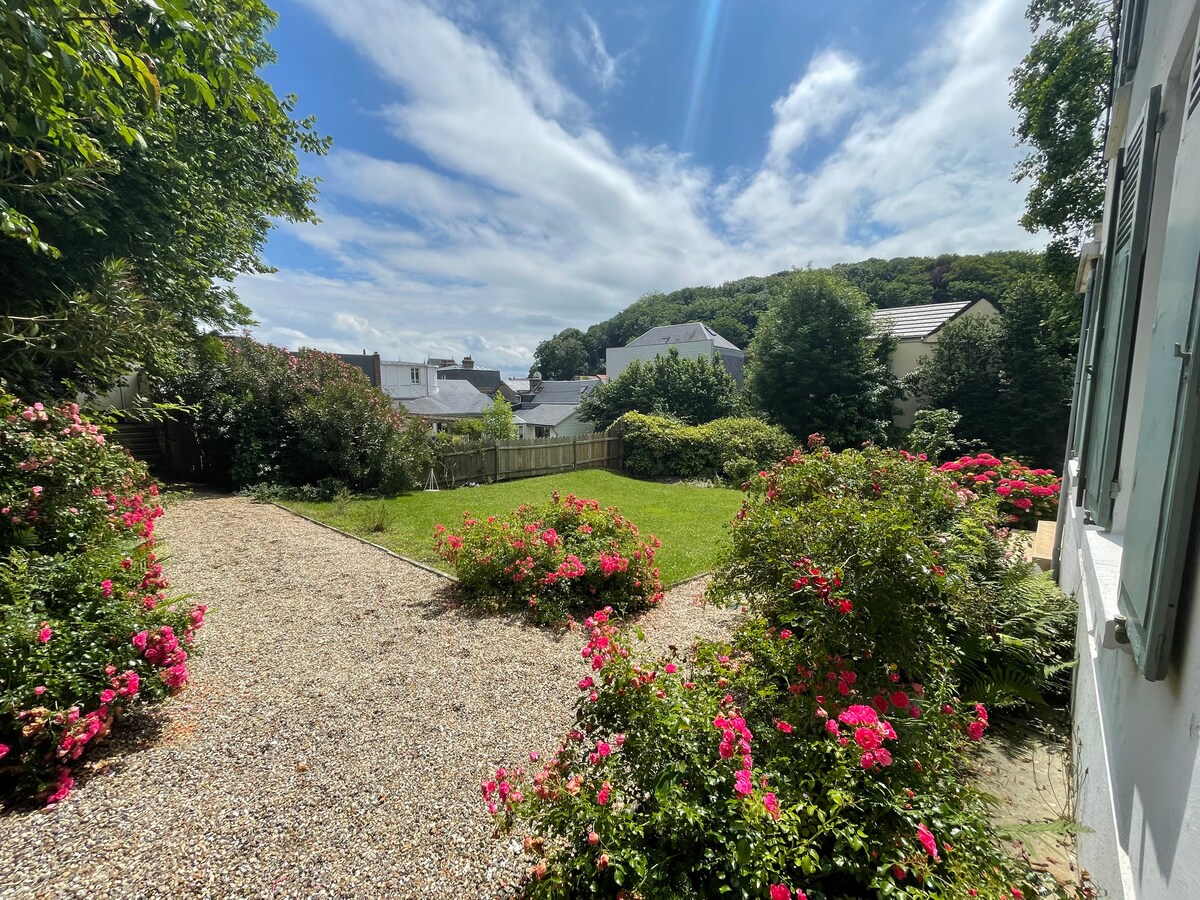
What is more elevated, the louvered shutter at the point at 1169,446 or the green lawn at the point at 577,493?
the louvered shutter at the point at 1169,446

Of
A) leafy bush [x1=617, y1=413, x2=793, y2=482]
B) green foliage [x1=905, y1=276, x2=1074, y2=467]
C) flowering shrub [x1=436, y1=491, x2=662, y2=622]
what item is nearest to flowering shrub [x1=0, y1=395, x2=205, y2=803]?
flowering shrub [x1=436, y1=491, x2=662, y2=622]

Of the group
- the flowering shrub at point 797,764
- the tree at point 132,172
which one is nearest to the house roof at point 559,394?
the tree at point 132,172

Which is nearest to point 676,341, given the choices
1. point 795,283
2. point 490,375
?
point 795,283

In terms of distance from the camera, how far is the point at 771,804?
5.47 feet

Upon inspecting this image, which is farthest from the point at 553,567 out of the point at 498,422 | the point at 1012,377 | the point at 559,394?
the point at 559,394

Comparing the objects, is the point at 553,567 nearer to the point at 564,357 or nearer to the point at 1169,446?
the point at 1169,446

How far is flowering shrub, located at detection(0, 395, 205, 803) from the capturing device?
2562 mm

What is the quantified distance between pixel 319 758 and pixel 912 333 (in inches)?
815

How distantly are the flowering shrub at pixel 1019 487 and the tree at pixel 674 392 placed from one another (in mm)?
12017

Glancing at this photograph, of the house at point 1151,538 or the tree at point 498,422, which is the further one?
the tree at point 498,422

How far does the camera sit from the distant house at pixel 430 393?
105ft

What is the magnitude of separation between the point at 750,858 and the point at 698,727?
1.49 ft

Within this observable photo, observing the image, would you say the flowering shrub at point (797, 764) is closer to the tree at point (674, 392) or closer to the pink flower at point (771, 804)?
the pink flower at point (771, 804)

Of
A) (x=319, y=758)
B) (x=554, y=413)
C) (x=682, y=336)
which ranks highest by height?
(x=682, y=336)
